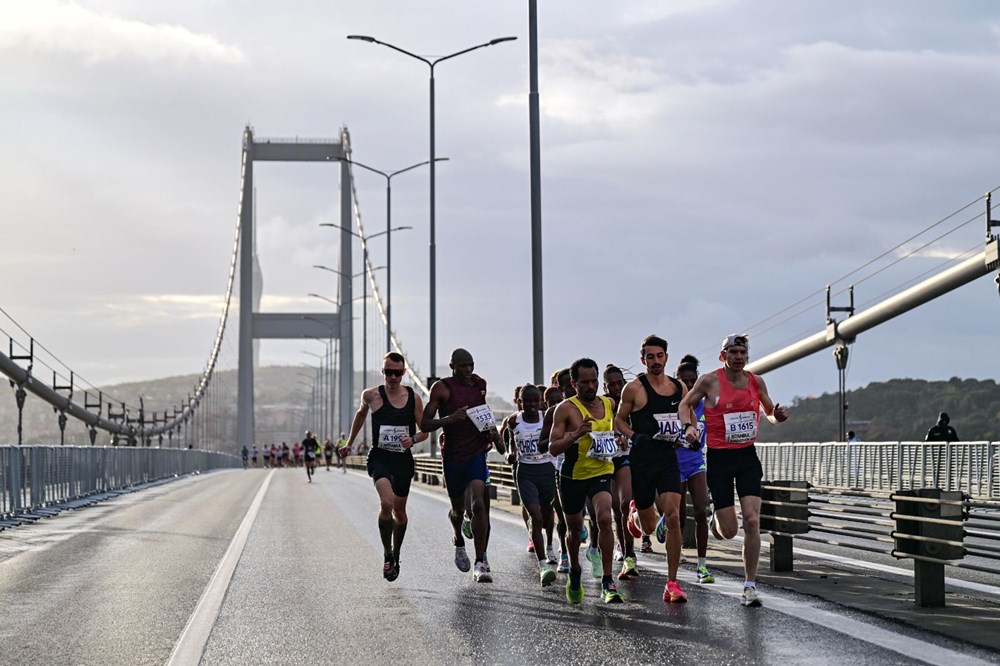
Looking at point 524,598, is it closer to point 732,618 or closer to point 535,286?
point 732,618

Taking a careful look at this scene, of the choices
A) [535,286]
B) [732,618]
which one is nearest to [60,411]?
[535,286]

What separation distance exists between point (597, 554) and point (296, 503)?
17.6 metres

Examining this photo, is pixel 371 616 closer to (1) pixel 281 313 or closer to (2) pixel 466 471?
(2) pixel 466 471

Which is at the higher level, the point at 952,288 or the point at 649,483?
the point at 952,288

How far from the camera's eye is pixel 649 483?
1104cm

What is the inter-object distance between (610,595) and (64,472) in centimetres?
2006

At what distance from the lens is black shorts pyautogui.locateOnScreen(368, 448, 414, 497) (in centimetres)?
1231

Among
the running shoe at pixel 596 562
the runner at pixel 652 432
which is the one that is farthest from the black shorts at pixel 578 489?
the running shoe at pixel 596 562

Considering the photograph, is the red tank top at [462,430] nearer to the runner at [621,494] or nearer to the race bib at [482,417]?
the race bib at [482,417]

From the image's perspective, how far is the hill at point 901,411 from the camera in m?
101

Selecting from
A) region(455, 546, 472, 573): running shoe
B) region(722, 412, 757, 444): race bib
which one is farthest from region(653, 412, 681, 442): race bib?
region(455, 546, 472, 573): running shoe

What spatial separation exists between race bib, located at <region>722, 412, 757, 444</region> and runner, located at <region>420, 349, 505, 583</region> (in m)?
2.32

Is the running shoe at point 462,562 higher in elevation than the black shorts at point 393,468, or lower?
lower

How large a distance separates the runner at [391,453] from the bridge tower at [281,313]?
3342 inches
